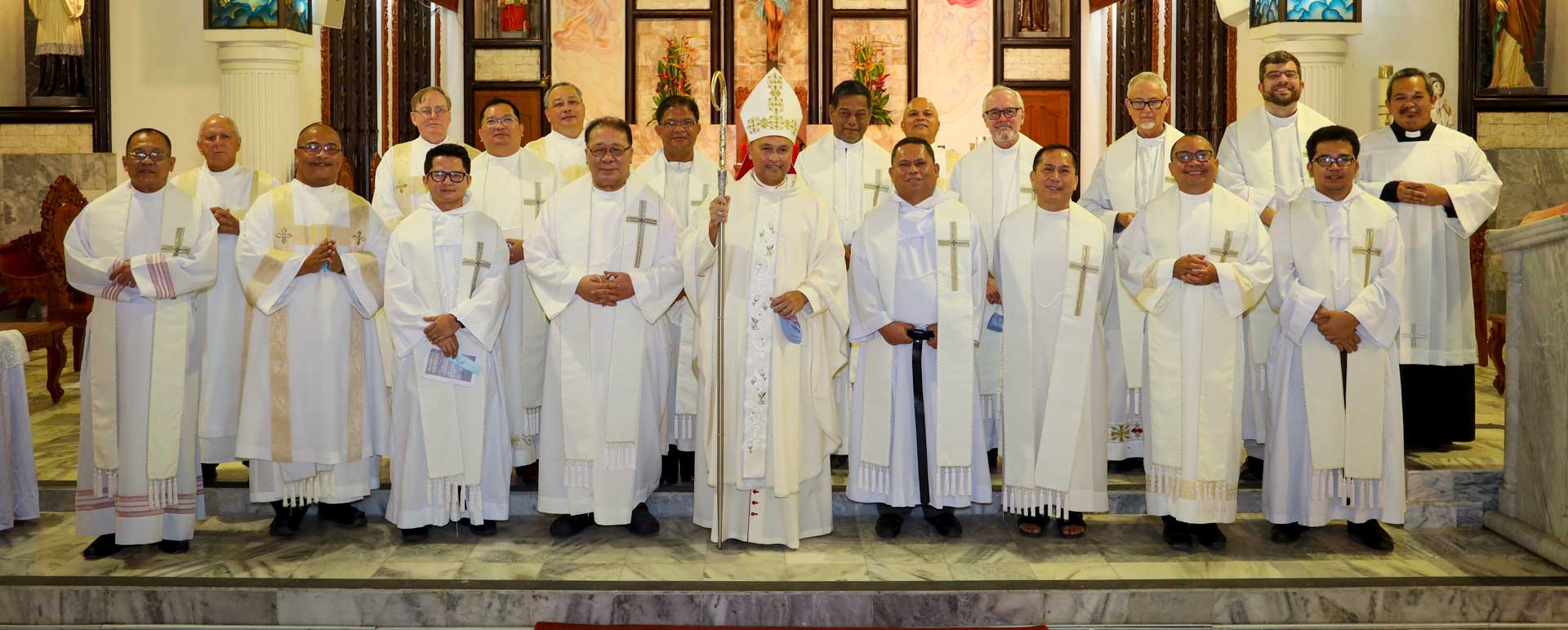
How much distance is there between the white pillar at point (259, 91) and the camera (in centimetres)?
936

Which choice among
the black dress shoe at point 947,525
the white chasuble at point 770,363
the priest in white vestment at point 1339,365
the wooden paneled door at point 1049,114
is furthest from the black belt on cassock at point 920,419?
the wooden paneled door at point 1049,114

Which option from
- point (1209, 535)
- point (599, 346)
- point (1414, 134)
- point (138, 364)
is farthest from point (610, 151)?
point (1414, 134)

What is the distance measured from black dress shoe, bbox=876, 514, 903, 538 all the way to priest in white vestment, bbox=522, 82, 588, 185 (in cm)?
238

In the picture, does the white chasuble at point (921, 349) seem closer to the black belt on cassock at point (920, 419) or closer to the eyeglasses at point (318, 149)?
the black belt on cassock at point (920, 419)

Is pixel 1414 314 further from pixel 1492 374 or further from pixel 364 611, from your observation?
pixel 364 611

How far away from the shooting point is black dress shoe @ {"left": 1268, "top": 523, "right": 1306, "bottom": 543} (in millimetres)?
5629

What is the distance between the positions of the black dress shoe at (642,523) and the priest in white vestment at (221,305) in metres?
1.73

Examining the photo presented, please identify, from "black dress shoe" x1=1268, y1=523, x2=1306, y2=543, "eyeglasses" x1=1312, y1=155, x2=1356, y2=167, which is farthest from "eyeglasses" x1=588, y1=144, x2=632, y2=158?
"black dress shoe" x1=1268, y1=523, x2=1306, y2=543

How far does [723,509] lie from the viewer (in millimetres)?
5582

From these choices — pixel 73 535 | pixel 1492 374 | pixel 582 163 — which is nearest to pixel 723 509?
pixel 582 163

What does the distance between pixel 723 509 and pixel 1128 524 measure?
70.9 inches

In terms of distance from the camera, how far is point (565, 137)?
23.5 feet

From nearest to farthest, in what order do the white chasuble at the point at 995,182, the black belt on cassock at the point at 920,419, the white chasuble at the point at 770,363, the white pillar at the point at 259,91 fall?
the white chasuble at the point at 770,363
the black belt on cassock at the point at 920,419
the white chasuble at the point at 995,182
the white pillar at the point at 259,91

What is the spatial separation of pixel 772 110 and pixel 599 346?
124 centimetres
